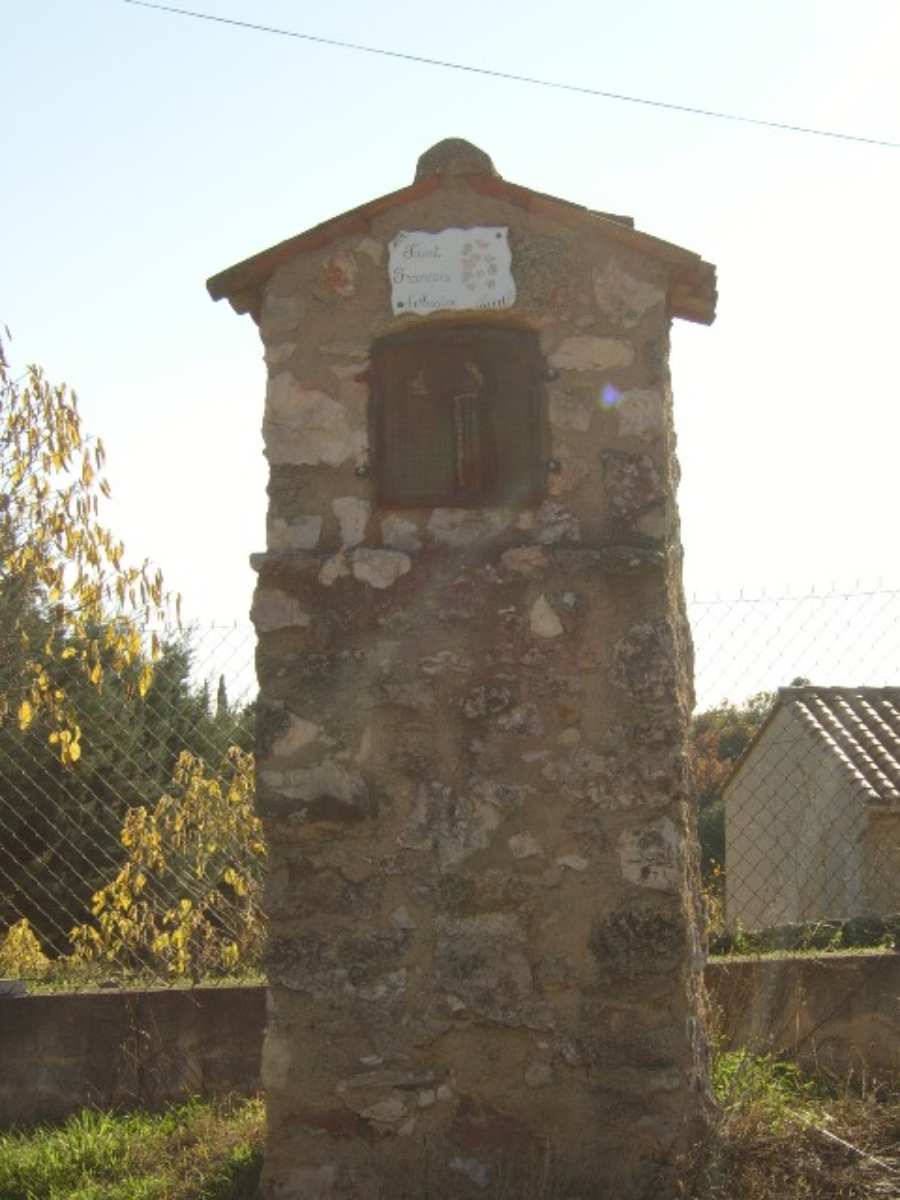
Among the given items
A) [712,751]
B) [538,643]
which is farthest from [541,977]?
[712,751]

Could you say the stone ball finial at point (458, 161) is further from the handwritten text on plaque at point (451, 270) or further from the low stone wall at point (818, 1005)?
the low stone wall at point (818, 1005)

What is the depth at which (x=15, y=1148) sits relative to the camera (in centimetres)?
454

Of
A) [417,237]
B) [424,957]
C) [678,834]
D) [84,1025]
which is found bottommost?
[84,1025]

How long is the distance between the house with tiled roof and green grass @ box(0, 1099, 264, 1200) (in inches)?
86.6

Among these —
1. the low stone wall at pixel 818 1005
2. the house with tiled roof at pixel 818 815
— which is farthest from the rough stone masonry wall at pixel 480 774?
the house with tiled roof at pixel 818 815

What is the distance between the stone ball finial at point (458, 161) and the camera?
4484mm

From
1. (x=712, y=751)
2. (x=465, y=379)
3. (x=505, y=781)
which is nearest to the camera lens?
(x=505, y=781)

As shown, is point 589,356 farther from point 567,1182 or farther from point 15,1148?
point 15,1148

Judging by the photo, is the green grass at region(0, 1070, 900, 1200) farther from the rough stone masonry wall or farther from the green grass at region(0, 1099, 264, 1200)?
the rough stone masonry wall

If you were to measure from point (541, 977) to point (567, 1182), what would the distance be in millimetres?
564

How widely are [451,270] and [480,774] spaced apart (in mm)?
1632

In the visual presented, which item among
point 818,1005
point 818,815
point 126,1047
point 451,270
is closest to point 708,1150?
point 818,1005

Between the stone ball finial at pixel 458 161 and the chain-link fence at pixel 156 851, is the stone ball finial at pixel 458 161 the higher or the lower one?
the higher one

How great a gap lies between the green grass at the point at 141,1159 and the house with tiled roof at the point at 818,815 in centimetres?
220
